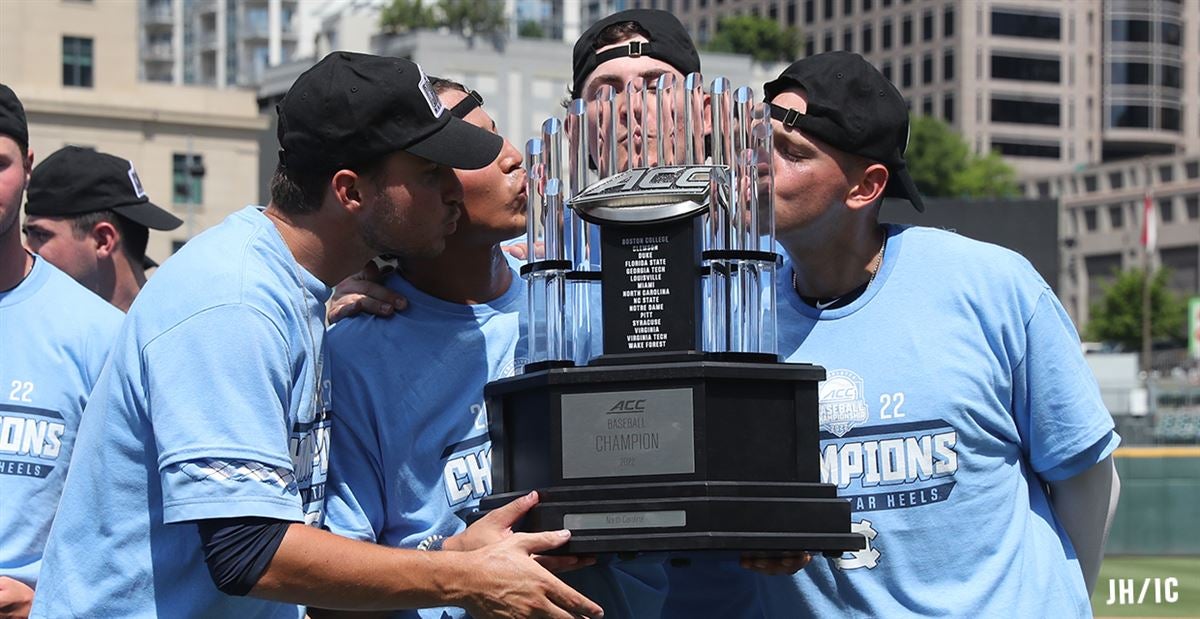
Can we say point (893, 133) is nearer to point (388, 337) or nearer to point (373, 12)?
point (388, 337)

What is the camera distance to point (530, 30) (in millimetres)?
101625

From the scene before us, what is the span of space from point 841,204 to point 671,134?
0.51 metres

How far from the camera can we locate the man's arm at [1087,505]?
14.5 feet

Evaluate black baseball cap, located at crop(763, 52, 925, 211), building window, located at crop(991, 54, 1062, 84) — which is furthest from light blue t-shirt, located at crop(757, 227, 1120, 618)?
building window, located at crop(991, 54, 1062, 84)

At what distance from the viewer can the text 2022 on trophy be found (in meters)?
3.72

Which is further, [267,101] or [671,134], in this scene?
[267,101]

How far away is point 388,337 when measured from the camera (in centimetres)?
438

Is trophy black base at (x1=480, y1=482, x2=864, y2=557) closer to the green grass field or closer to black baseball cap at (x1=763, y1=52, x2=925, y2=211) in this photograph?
black baseball cap at (x1=763, y1=52, x2=925, y2=211)

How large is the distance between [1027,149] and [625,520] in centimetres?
11914

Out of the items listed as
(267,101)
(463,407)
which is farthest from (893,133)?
(267,101)

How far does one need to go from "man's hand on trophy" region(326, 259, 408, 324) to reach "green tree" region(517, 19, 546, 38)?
3854 inches

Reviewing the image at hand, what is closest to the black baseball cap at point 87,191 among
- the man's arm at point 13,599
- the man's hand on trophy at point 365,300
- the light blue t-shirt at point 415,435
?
the man's arm at point 13,599

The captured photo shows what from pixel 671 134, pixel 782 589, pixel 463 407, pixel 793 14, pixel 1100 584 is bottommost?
pixel 1100 584

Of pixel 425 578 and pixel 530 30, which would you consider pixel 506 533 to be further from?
pixel 530 30
